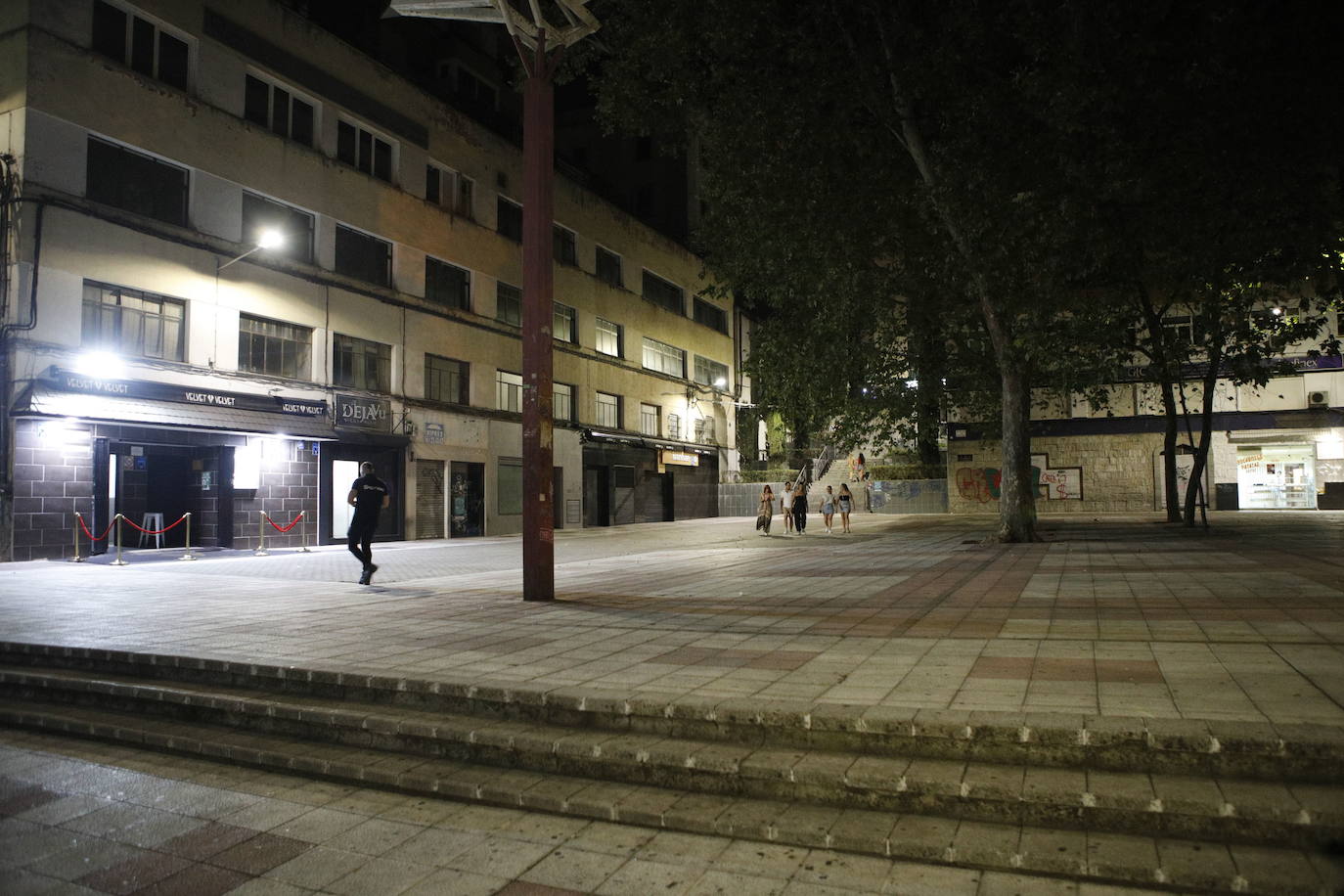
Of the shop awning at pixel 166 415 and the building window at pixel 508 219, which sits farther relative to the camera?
the building window at pixel 508 219

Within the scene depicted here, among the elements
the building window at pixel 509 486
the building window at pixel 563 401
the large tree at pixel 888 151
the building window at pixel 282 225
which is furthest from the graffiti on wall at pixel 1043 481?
the building window at pixel 282 225

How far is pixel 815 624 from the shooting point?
23.8ft

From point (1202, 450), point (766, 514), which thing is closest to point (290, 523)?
point (766, 514)

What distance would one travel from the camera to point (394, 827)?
3883 mm

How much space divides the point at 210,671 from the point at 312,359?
17143mm

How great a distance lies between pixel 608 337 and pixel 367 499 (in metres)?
23.9

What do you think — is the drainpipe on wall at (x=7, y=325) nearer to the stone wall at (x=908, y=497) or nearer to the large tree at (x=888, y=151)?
the large tree at (x=888, y=151)

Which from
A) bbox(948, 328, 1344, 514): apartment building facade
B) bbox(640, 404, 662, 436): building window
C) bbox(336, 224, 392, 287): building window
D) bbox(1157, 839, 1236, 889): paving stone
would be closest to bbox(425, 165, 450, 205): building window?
bbox(336, 224, 392, 287): building window

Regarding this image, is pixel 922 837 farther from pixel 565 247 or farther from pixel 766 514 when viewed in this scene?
pixel 565 247

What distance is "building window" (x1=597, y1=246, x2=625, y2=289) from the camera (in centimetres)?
3444

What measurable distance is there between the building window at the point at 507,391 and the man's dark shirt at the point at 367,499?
1652 cm

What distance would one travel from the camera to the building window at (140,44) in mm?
17078

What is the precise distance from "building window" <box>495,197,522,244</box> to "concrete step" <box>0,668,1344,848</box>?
1007 inches

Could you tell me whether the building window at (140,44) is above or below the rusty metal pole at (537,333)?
above
